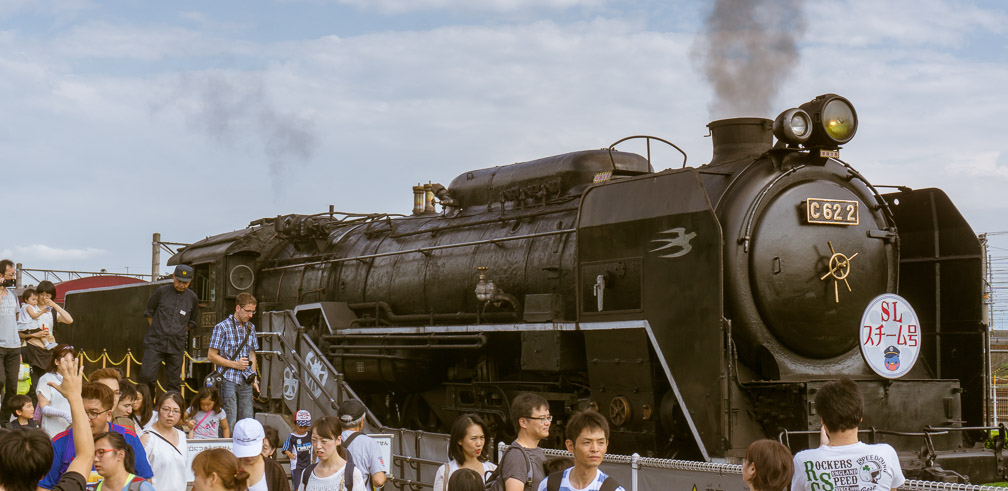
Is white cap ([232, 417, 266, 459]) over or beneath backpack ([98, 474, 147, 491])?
over

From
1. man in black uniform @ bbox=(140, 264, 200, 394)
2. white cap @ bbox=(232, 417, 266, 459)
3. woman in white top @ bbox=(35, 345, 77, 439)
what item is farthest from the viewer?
man in black uniform @ bbox=(140, 264, 200, 394)

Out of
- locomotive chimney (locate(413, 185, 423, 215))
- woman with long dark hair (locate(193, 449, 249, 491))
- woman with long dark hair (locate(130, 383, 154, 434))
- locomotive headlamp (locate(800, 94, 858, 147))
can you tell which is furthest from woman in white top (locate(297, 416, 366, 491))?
locomotive chimney (locate(413, 185, 423, 215))

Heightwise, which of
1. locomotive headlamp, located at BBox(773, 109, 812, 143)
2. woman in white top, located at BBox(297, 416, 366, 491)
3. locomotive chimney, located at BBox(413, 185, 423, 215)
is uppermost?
locomotive chimney, located at BBox(413, 185, 423, 215)

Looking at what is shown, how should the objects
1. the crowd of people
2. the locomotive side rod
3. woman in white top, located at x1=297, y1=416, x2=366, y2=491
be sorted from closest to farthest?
the crowd of people → woman in white top, located at x1=297, y1=416, x2=366, y2=491 → the locomotive side rod

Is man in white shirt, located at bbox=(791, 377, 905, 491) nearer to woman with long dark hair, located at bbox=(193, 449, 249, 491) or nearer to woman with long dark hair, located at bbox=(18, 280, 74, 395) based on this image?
woman with long dark hair, located at bbox=(193, 449, 249, 491)

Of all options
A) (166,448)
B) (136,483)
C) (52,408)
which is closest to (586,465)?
(136,483)

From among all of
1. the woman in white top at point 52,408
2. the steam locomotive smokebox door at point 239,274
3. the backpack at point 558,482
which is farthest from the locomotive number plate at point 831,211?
the steam locomotive smokebox door at point 239,274

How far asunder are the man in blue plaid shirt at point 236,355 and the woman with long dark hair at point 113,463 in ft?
17.3

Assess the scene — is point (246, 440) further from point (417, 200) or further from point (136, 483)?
point (417, 200)

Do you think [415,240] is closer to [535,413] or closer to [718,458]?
[718,458]

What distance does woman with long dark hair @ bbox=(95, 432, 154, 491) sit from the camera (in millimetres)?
4805

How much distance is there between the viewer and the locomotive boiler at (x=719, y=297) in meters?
7.91

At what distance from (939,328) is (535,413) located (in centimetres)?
554

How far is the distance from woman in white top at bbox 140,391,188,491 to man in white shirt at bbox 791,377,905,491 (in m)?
3.62
